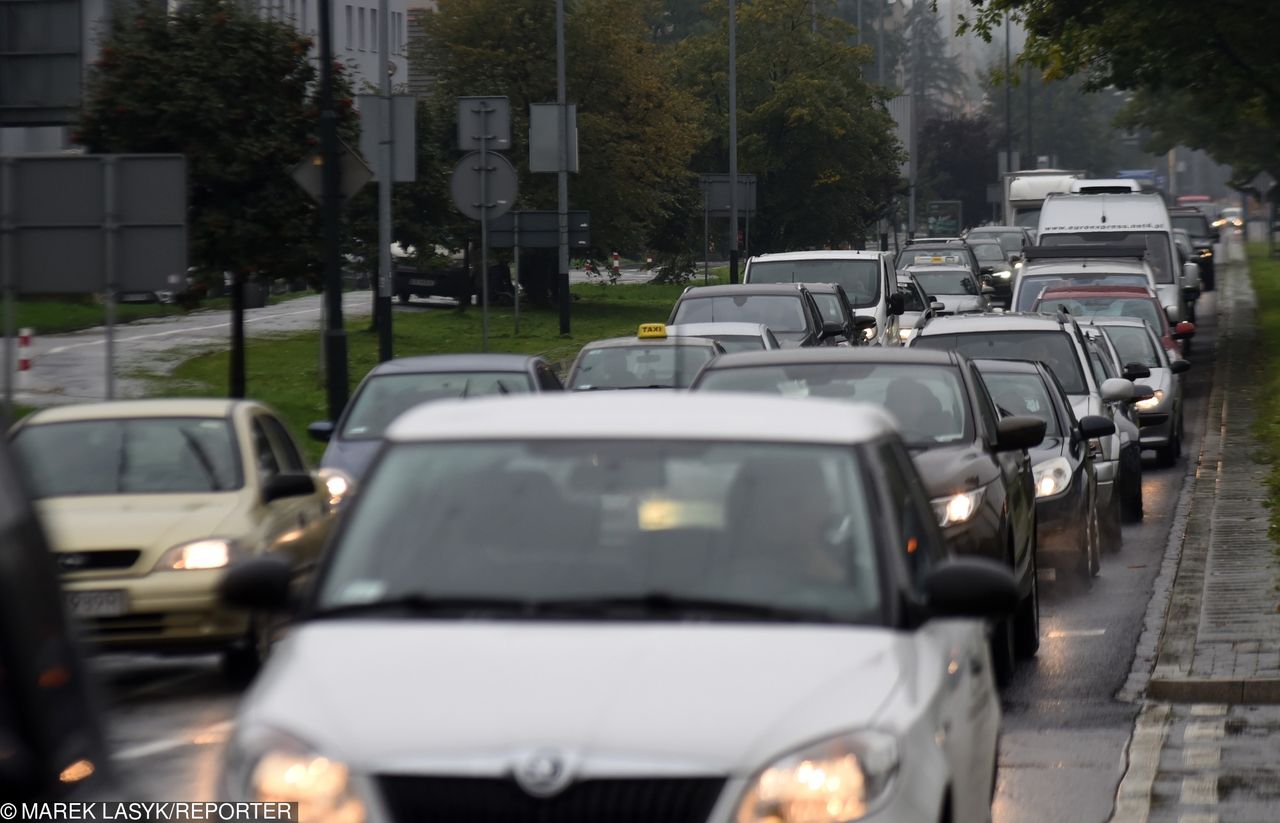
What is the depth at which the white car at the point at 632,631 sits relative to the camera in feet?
15.4

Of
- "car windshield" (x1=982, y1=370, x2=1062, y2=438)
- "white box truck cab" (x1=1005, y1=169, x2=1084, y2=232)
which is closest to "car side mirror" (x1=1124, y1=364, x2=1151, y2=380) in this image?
"car windshield" (x1=982, y1=370, x2=1062, y2=438)

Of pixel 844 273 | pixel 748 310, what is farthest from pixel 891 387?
pixel 844 273

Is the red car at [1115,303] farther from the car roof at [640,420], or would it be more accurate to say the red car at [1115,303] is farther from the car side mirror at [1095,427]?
the car roof at [640,420]

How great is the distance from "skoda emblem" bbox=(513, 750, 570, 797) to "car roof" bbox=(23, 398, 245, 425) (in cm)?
836

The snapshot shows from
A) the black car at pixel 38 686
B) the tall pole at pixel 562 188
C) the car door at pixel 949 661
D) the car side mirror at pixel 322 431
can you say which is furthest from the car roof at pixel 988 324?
the tall pole at pixel 562 188

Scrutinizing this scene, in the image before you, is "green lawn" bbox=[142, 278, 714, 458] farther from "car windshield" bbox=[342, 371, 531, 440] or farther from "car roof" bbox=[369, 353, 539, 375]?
"car windshield" bbox=[342, 371, 531, 440]

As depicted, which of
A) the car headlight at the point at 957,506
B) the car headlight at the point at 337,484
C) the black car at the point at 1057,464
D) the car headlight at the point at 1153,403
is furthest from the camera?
the car headlight at the point at 1153,403

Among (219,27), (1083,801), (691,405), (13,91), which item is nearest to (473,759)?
(691,405)

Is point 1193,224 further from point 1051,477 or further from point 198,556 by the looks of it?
point 198,556

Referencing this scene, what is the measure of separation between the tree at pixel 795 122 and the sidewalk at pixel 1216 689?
4487cm

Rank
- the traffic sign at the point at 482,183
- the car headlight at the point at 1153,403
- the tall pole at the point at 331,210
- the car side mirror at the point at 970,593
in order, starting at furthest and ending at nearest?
the traffic sign at the point at 482,183 < the car headlight at the point at 1153,403 < the tall pole at the point at 331,210 < the car side mirror at the point at 970,593

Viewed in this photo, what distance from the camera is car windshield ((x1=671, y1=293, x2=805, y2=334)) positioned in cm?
2497

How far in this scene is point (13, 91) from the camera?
38.7 meters

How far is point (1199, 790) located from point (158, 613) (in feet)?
16.7
